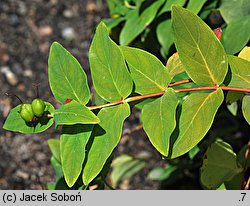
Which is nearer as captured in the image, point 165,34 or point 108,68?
point 108,68

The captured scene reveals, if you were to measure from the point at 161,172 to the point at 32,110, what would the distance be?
118cm

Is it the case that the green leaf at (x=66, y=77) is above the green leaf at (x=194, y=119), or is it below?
below

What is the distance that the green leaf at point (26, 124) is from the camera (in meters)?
0.96

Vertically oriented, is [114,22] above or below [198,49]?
below

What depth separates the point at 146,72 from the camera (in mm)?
969

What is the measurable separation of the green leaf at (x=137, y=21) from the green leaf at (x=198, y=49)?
390mm

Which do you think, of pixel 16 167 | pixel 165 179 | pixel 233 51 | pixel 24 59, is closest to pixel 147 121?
pixel 233 51

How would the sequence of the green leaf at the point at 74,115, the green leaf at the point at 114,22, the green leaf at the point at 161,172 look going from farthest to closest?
the green leaf at the point at 161,172 < the green leaf at the point at 114,22 < the green leaf at the point at 74,115

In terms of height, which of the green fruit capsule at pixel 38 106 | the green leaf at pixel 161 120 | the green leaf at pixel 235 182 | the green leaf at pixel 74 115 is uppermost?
the green leaf at pixel 161 120

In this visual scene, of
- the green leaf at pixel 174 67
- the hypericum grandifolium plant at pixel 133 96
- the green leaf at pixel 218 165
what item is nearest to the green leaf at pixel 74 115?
the hypericum grandifolium plant at pixel 133 96

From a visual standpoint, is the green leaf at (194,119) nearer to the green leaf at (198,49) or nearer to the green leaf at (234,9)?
the green leaf at (198,49)

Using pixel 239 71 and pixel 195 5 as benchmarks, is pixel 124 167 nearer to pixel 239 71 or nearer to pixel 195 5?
pixel 195 5

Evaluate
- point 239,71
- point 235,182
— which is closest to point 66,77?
point 239,71
